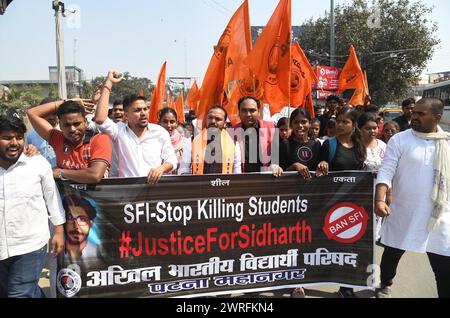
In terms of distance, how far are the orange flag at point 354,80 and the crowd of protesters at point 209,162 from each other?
482 centimetres

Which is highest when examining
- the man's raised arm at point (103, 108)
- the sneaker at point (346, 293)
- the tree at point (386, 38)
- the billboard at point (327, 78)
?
the tree at point (386, 38)

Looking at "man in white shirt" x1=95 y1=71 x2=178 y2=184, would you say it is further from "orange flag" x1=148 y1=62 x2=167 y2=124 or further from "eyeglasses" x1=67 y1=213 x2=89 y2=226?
"orange flag" x1=148 y1=62 x2=167 y2=124

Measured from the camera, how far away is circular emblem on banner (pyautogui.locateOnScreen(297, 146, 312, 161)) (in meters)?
3.32

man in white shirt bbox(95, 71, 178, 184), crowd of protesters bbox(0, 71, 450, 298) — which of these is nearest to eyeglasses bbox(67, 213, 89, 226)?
crowd of protesters bbox(0, 71, 450, 298)

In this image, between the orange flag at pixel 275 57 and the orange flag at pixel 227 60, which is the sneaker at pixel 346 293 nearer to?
the orange flag at pixel 275 57

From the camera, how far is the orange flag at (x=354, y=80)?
8242 millimetres

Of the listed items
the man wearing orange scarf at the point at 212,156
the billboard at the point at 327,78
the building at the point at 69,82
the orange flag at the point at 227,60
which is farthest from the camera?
the building at the point at 69,82

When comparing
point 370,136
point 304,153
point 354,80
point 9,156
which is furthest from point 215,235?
point 354,80

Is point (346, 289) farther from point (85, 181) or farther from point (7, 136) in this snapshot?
point (7, 136)

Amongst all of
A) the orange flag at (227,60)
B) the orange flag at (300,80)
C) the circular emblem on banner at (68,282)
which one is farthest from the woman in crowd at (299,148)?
the orange flag at (300,80)

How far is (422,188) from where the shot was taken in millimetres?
2816

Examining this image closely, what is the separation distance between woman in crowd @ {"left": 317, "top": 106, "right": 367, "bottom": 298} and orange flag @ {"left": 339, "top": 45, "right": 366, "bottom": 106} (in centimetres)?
507

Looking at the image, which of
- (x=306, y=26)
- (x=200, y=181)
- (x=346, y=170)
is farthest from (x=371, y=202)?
(x=306, y=26)

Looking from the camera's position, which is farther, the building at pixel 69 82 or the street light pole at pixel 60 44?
the building at pixel 69 82
